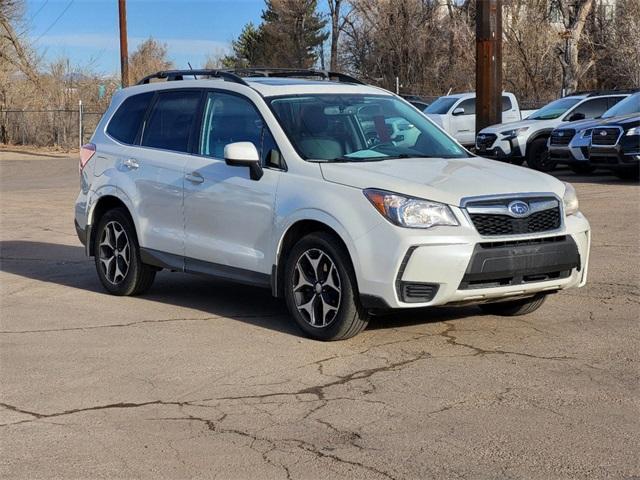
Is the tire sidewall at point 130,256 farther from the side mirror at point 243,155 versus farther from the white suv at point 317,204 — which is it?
the side mirror at point 243,155

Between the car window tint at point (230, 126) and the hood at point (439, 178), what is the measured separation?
2.37 ft

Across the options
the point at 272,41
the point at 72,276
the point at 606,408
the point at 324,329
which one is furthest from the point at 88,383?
the point at 272,41

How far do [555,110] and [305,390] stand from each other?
1899 cm

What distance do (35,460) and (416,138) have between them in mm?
4327

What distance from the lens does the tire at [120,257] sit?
346 inches

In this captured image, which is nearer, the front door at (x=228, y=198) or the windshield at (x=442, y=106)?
the front door at (x=228, y=198)

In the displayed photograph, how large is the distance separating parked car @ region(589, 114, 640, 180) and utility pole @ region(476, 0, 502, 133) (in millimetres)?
2113

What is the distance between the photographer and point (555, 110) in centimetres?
2361

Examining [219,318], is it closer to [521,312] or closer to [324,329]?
[324,329]

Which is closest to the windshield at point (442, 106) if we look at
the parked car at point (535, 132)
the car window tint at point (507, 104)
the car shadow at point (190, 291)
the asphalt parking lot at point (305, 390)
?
the car window tint at point (507, 104)

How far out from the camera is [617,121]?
18594mm

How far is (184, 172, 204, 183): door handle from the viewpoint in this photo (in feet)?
26.3

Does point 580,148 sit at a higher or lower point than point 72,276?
higher

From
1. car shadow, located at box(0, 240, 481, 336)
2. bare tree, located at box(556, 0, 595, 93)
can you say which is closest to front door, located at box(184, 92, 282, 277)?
car shadow, located at box(0, 240, 481, 336)
